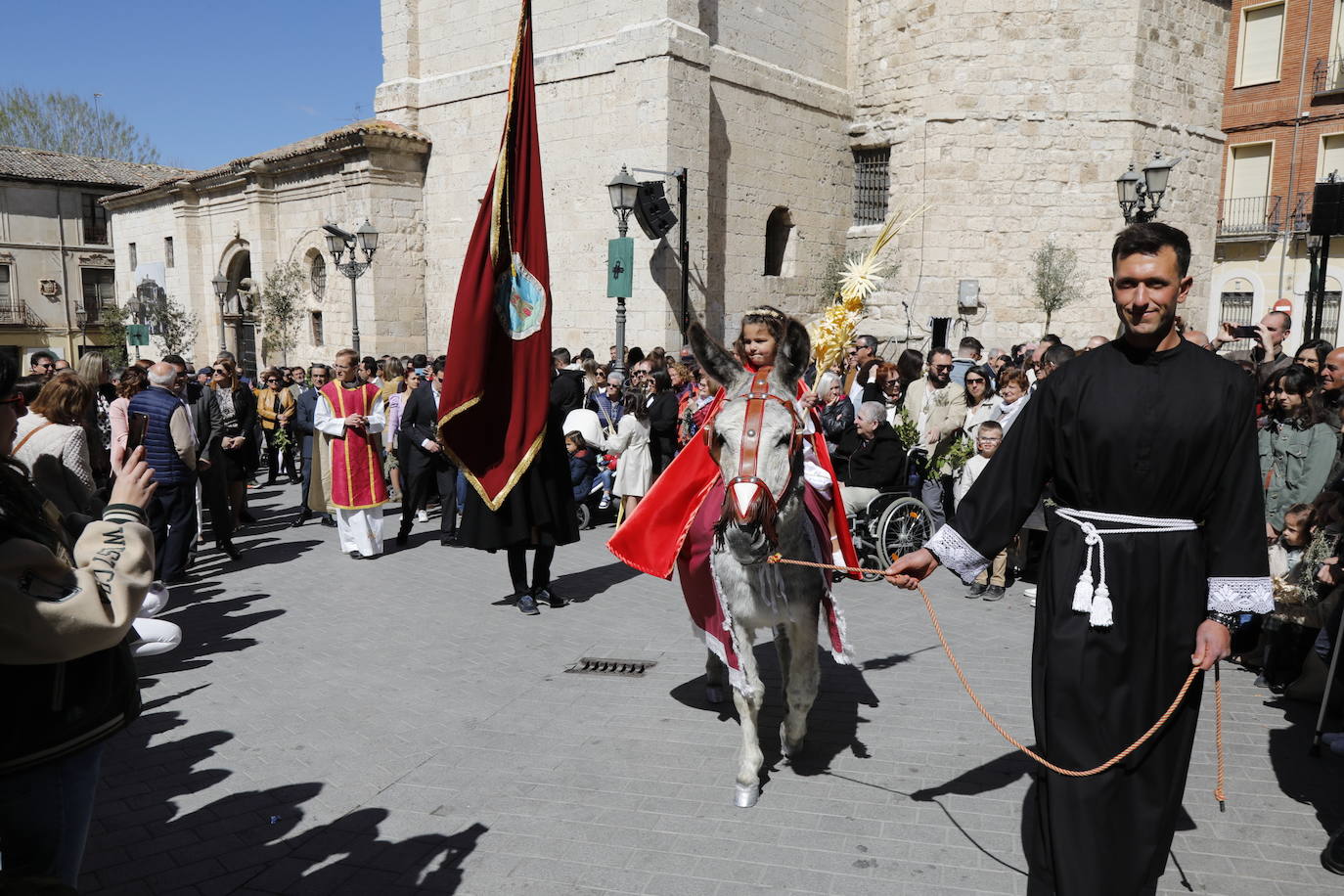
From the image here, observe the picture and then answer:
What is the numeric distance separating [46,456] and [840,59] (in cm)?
2247

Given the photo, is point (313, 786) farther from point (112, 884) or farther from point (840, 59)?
point (840, 59)

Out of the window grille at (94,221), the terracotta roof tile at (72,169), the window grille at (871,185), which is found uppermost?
the terracotta roof tile at (72,169)

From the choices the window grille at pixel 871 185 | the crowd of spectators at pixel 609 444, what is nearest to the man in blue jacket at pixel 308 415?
the crowd of spectators at pixel 609 444

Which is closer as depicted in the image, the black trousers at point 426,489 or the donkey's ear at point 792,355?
the donkey's ear at point 792,355

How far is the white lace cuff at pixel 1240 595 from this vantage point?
2809mm

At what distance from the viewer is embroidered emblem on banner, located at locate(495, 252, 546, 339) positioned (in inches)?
252

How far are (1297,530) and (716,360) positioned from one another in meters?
4.09

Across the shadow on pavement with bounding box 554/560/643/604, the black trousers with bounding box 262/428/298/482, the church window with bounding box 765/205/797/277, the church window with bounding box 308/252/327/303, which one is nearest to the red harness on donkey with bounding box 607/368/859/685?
the shadow on pavement with bounding box 554/560/643/604

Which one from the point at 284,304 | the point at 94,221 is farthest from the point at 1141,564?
the point at 94,221

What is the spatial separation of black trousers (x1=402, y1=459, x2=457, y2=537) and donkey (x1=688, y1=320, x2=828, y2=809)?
635 cm

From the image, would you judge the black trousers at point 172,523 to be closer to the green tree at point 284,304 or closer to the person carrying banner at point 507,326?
the person carrying banner at point 507,326

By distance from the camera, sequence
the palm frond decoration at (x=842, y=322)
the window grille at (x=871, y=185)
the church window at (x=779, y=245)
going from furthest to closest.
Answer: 1. the window grille at (x=871, y=185)
2. the church window at (x=779, y=245)
3. the palm frond decoration at (x=842, y=322)

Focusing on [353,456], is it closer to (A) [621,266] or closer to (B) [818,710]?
(B) [818,710]

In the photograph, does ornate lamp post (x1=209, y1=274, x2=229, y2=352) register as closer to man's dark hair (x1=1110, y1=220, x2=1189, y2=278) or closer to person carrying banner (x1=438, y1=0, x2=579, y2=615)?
person carrying banner (x1=438, y1=0, x2=579, y2=615)
